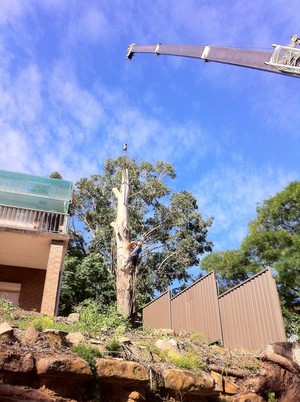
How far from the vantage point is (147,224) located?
30266mm

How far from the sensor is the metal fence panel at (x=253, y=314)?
274 inches

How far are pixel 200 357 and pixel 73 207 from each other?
25389 millimetres

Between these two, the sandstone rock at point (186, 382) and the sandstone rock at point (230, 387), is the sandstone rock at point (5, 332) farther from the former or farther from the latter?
the sandstone rock at point (230, 387)

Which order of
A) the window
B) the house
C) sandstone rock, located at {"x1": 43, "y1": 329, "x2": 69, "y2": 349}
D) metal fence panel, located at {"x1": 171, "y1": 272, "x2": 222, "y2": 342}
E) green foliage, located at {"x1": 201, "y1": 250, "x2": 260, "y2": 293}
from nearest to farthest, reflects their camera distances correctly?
sandstone rock, located at {"x1": 43, "y1": 329, "x2": 69, "y2": 349} → metal fence panel, located at {"x1": 171, "y1": 272, "x2": 222, "y2": 342} → the house → the window → green foliage, located at {"x1": 201, "y1": 250, "x2": 260, "y2": 293}

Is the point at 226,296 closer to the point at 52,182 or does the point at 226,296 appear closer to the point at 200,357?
the point at 200,357

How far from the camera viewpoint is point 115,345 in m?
6.20

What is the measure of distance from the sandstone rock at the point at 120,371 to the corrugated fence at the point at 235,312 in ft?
8.66

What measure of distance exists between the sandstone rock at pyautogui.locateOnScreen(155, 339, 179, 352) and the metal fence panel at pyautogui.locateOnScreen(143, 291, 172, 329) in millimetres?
3543

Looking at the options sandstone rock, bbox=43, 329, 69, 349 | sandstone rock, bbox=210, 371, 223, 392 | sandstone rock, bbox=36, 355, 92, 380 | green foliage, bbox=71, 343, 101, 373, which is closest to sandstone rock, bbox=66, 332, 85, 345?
sandstone rock, bbox=43, 329, 69, 349

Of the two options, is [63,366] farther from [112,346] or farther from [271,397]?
[271,397]

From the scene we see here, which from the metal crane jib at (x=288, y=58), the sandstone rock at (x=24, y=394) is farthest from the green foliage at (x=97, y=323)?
the metal crane jib at (x=288, y=58)

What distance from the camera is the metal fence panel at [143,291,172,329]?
11031 mm

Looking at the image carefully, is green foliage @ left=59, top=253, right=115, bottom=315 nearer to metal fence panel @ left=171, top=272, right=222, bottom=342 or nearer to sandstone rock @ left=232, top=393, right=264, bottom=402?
metal fence panel @ left=171, top=272, right=222, bottom=342

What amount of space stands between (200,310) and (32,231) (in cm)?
633
